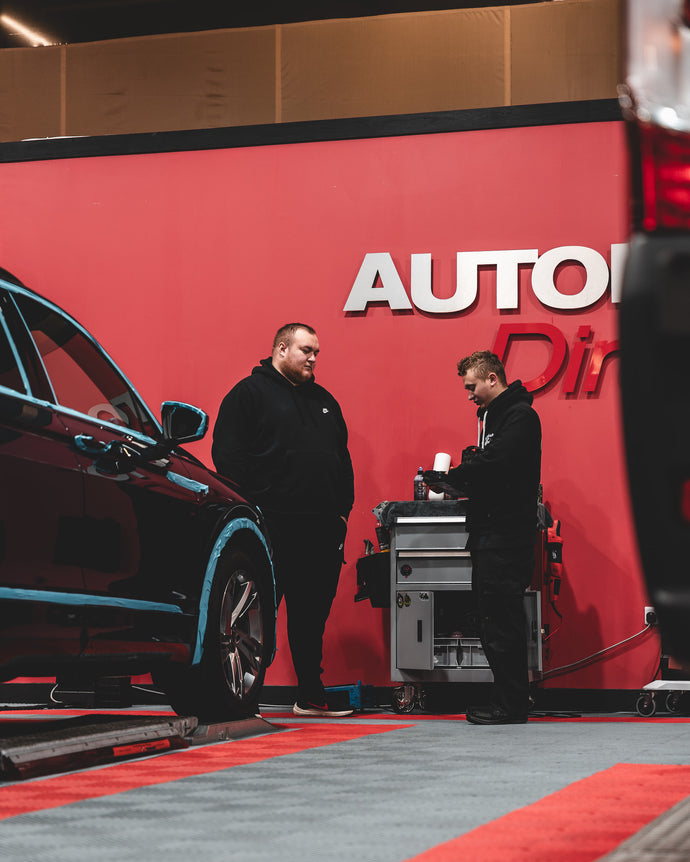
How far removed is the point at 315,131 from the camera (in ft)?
25.4

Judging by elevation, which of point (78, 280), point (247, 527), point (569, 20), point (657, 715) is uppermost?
point (569, 20)

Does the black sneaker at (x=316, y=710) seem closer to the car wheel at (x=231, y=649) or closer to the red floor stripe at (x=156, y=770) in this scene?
the red floor stripe at (x=156, y=770)

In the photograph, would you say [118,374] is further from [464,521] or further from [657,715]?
[657,715]

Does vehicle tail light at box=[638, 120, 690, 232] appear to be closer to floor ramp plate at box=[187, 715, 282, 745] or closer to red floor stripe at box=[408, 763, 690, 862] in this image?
red floor stripe at box=[408, 763, 690, 862]

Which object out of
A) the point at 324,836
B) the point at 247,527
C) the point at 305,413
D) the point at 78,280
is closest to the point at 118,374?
the point at 247,527

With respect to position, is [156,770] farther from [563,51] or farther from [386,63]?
[563,51]

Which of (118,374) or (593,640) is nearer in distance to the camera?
(118,374)

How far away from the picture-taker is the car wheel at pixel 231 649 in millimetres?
4875

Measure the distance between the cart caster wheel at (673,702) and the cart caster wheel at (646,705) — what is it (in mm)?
92

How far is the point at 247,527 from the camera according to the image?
523 cm

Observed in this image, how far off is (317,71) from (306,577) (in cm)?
361

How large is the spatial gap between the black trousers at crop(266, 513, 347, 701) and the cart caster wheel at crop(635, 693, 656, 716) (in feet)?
5.77

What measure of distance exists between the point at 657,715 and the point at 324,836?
4376 mm

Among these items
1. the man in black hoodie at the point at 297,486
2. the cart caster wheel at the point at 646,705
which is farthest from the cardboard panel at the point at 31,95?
the cart caster wheel at the point at 646,705
